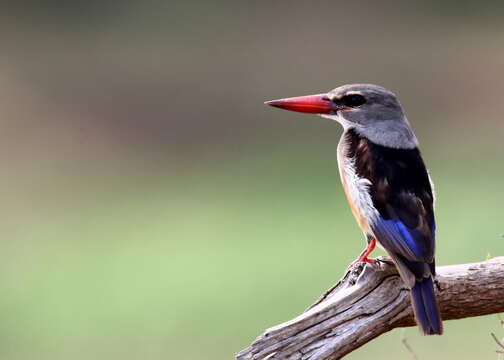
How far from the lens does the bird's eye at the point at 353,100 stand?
441 cm

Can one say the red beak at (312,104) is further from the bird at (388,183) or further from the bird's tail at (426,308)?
the bird's tail at (426,308)

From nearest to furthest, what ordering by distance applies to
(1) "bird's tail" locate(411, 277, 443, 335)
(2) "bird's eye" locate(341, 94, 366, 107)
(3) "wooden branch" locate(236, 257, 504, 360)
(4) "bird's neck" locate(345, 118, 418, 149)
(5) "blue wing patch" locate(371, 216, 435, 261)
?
(3) "wooden branch" locate(236, 257, 504, 360) < (1) "bird's tail" locate(411, 277, 443, 335) < (5) "blue wing patch" locate(371, 216, 435, 261) < (4) "bird's neck" locate(345, 118, 418, 149) < (2) "bird's eye" locate(341, 94, 366, 107)

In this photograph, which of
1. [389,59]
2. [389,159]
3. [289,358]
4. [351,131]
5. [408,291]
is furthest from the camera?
[389,59]

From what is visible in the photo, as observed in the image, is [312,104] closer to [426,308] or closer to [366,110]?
[366,110]

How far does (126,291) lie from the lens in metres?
10.4

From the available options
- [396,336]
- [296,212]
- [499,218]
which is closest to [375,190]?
[396,336]

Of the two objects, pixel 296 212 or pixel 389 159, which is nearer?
pixel 389 159

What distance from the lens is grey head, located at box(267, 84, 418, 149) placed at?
432cm

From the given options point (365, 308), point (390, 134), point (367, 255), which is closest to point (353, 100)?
point (390, 134)

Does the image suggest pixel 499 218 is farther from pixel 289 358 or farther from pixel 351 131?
pixel 289 358

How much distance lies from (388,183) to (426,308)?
515mm

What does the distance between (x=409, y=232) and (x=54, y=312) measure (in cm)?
650

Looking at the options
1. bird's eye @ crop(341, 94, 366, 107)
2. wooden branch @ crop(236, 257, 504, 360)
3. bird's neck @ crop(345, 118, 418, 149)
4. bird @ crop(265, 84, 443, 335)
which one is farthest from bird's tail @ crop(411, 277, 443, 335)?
bird's eye @ crop(341, 94, 366, 107)

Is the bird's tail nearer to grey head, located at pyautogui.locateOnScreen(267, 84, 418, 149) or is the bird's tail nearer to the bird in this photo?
the bird
